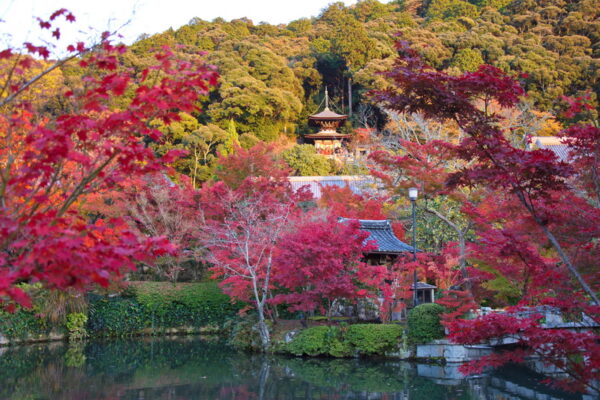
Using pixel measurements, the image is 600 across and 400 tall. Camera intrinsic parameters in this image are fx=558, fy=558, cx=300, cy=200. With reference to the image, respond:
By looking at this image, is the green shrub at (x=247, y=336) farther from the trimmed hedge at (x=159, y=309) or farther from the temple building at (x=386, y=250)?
the temple building at (x=386, y=250)

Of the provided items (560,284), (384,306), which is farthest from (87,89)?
(384,306)

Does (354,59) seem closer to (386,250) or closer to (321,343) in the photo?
(386,250)

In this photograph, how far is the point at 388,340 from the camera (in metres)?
11.9

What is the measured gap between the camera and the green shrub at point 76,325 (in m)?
15.0

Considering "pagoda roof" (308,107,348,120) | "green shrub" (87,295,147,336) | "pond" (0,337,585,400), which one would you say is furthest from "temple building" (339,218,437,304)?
"pagoda roof" (308,107,348,120)

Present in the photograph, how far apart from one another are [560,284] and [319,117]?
85.9 ft

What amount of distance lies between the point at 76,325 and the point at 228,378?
6.83 meters

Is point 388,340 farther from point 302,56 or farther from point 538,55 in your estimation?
point 302,56

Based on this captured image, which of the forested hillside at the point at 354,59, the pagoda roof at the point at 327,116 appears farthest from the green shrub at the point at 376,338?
the pagoda roof at the point at 327,116

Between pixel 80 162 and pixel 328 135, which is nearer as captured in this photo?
pixel 80 162

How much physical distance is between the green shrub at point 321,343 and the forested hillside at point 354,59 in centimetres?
1393

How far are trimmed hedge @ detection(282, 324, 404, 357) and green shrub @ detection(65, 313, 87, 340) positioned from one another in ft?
20.0

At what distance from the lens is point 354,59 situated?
33.1 metres

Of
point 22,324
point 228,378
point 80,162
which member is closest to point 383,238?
point 228,378
